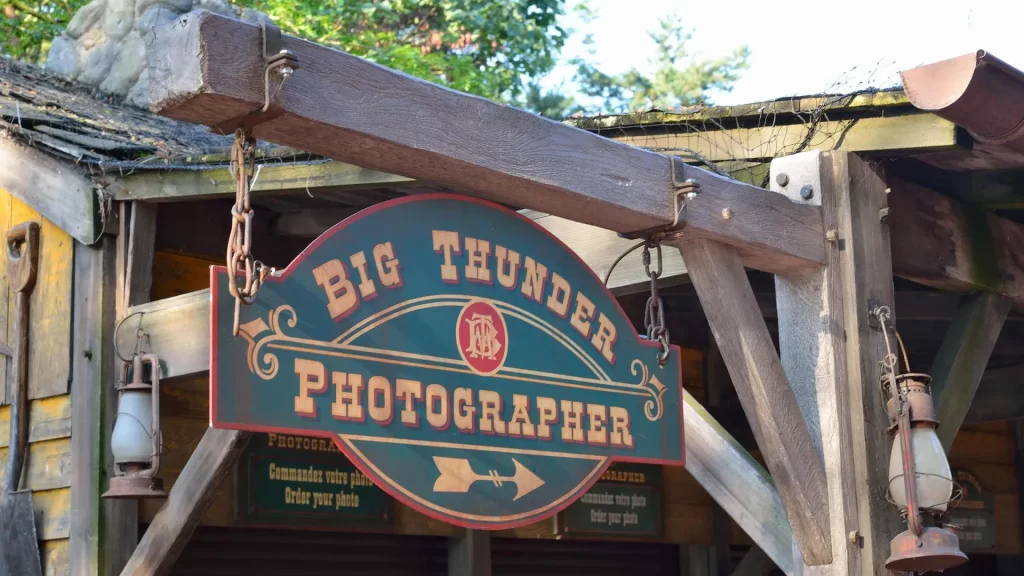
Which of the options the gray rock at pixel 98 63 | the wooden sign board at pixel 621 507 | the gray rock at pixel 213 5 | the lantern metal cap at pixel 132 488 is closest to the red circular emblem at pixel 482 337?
the lantern metal cap at pixel 132 488

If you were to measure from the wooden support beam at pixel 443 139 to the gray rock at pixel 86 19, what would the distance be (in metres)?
4.97

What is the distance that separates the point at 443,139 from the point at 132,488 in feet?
5.39

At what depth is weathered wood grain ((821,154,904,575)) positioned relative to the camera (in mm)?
4301

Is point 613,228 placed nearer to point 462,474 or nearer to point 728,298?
point 728,298

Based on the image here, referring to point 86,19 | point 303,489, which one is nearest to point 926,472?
point 303,489

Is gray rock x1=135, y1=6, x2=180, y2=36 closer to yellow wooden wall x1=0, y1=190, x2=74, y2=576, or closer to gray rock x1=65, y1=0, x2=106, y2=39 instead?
gray rock x1=65, y1=0, x2=106, y2=39

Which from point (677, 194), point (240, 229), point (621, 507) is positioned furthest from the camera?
point (621, 507)

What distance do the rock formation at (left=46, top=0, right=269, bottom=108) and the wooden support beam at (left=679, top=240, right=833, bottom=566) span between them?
3.87 m

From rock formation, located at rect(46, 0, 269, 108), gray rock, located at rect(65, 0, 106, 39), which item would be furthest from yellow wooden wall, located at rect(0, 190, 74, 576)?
gray rock, located at rect(65, 0, 106, 39)

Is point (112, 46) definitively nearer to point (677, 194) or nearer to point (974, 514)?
point (677, 194)

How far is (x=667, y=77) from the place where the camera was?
28.9m

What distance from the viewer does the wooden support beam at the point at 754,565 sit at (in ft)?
23.8

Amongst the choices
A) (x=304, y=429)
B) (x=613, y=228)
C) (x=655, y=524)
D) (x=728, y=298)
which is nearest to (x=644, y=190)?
(x=613, y=228)

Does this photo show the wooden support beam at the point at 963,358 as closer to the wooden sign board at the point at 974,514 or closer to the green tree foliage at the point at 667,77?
the wooden sign board at the point at 974,514
